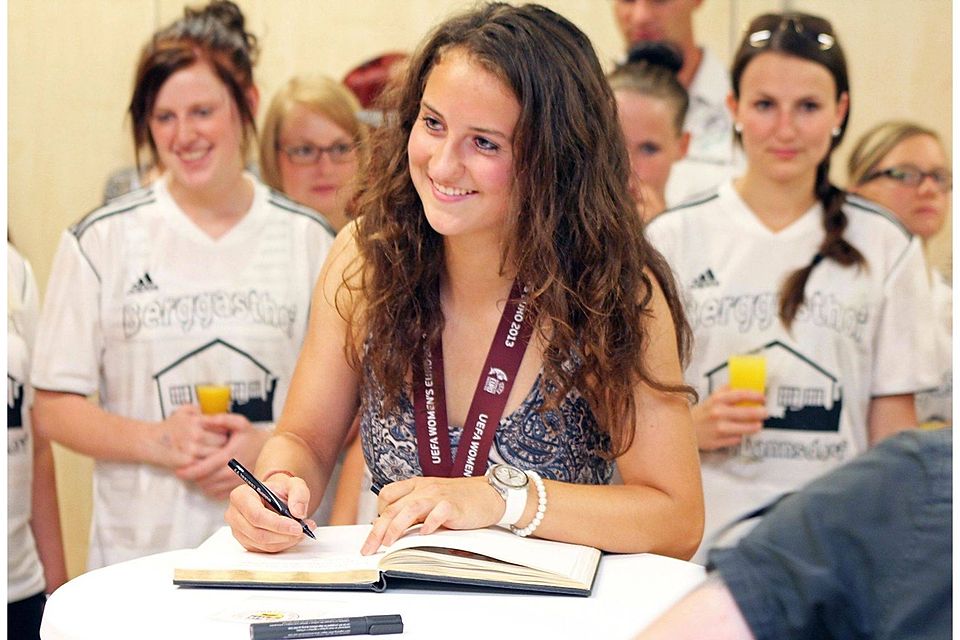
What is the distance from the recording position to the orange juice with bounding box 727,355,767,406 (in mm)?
3096

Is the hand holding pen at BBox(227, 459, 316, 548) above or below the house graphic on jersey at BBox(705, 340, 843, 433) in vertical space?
above

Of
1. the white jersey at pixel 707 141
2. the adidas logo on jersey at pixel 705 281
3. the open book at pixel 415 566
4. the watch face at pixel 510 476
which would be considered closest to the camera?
the open book at pixel 415 566

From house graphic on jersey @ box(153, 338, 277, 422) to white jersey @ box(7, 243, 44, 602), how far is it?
12.6 inches

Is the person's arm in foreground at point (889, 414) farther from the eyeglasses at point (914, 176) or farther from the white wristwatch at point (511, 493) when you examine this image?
the white wristwatch at point (511, 493)

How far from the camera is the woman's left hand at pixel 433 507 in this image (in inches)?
69.7

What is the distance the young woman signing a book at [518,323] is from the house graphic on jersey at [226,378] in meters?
1.00

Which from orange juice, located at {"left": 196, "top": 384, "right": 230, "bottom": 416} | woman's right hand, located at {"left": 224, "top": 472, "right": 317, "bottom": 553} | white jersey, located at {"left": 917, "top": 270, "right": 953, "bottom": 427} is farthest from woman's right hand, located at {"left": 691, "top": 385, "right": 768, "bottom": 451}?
woman's right hand, located at {"left": 224, "top": 472, "right": 317, "bottom": 553}

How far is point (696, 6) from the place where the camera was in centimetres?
395

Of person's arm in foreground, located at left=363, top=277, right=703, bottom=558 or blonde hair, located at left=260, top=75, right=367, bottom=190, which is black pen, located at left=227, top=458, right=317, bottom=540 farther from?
blonde hair, located at left=260, top=75, right=367, bottom=190

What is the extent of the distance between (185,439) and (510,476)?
1.38m

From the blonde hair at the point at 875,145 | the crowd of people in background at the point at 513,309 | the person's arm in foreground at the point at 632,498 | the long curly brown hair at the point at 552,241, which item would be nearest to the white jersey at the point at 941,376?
the crowd of people in background at the point at 513,309

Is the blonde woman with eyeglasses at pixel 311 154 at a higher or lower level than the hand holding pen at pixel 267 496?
higher

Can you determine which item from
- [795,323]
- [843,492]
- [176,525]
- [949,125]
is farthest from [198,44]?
[843,492]

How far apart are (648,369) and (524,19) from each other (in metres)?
0.60
